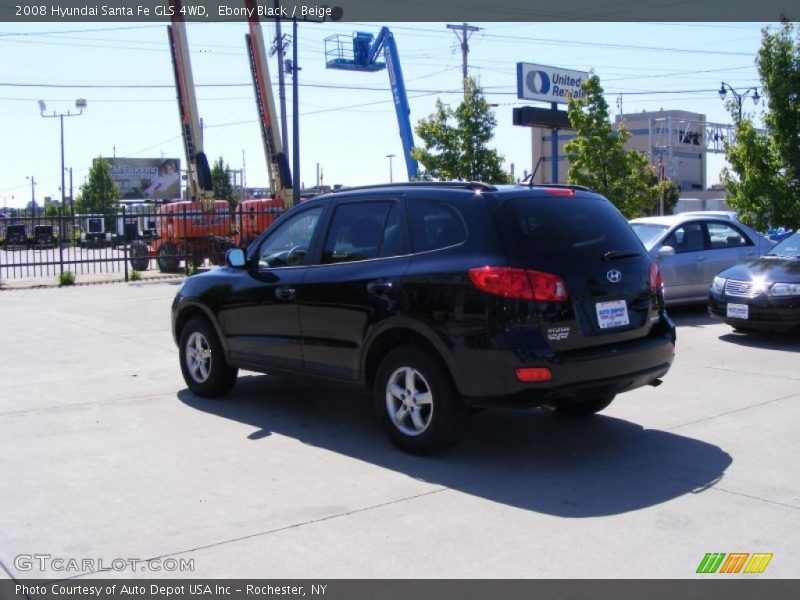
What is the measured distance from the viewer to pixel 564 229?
5.82m

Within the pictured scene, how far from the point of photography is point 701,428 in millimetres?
6629

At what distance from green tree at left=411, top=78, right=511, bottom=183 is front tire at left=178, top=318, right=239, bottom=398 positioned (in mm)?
14656

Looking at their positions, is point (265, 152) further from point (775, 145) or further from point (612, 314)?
point (612, 314)

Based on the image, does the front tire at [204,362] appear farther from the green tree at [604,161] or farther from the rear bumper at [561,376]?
the green tree at [604,161]

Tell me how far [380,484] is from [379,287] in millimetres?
1399

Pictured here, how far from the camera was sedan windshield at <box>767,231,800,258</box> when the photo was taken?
37.1 feet

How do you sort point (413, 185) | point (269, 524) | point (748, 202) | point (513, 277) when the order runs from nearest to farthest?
point (269, 524) < point (513, 277) < point (413, 185) < point (748, 202)

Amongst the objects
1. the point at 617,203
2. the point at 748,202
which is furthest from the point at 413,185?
the point at 617,203

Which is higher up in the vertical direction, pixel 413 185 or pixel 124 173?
pixel 124 173

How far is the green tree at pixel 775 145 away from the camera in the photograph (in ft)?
46.5

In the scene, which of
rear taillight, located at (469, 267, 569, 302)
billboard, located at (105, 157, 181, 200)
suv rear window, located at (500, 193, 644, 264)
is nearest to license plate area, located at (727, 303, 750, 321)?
suv rear window, located at (500, 193, 644, 264)

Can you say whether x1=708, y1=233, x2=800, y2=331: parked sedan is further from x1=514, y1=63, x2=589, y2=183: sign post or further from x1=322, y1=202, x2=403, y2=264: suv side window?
x1=514, y1=63, x2=589, y2=183: sign post

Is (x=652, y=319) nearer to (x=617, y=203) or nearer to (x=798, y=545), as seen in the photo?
(x=798, y=545)
